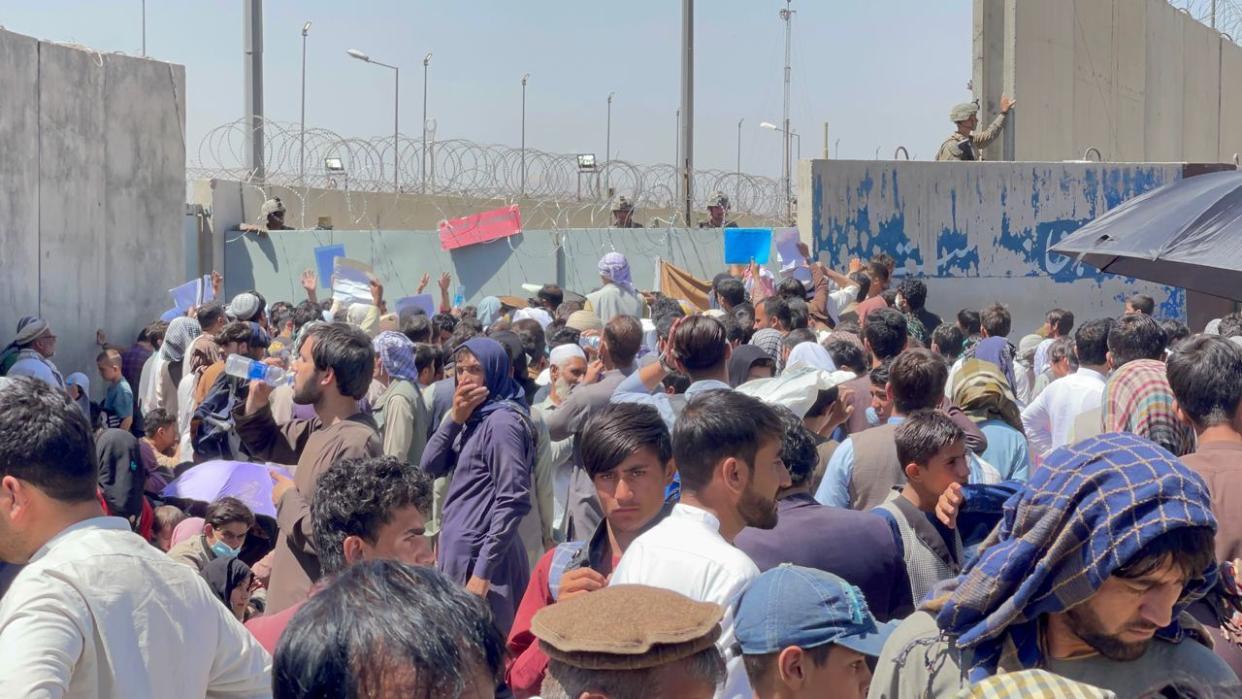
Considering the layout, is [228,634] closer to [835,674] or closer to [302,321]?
[835,674]

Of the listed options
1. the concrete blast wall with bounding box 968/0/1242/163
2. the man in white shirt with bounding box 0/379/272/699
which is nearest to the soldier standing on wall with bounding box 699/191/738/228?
the concrete blast wall with bounding box 968/0/1242/163

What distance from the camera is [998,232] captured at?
1473 cm

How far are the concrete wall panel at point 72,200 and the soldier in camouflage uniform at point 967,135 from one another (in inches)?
358

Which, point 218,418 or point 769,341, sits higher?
point 769,341

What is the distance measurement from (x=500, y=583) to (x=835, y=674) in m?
2.48

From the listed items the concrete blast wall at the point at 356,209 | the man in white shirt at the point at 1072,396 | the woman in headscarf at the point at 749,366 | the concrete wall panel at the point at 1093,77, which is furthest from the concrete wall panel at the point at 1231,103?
the woman in headscarf at the point at 749,366

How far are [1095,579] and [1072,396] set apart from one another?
4.66 m

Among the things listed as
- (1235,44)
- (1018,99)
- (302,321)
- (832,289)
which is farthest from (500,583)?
(1235,44)

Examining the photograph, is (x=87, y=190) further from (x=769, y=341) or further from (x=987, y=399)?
(x=987, y=399)

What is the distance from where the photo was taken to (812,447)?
414cm

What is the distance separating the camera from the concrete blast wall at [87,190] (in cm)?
1098

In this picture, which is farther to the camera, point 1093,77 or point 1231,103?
point 1231,103

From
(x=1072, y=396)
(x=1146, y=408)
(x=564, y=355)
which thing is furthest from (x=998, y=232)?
(x=1146, y=408)

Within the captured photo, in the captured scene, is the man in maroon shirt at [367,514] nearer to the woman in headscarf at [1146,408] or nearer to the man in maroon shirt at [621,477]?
the man in maroon shirt at [621,477]
